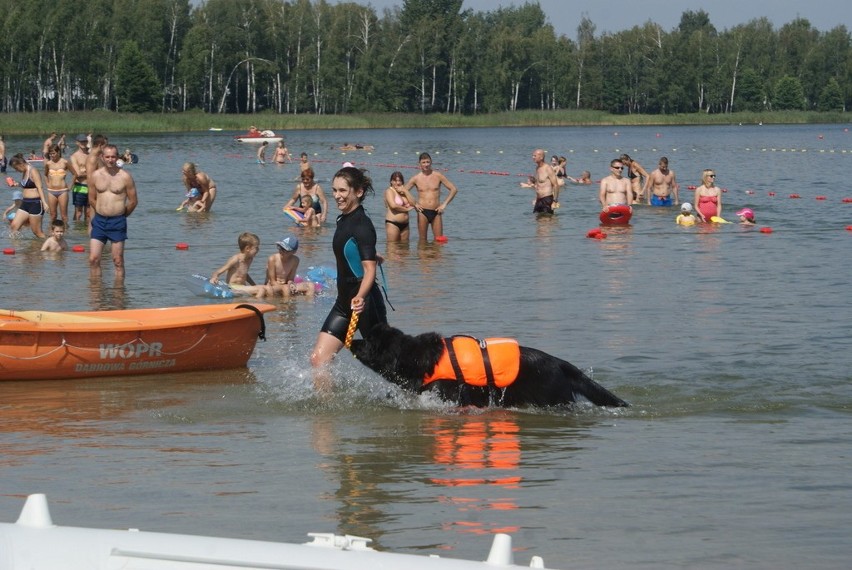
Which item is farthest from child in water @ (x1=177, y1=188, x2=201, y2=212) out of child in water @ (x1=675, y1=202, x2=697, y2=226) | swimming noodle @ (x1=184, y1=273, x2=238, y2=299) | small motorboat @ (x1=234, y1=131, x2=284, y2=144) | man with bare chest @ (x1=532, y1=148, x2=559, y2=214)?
small motorboat @ (x1=234, y1=131, x2=284, y2=144)

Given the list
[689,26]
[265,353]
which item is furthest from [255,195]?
[689,26]

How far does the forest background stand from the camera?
3206 inches

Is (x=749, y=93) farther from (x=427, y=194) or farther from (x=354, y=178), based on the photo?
(x=354, y=178)

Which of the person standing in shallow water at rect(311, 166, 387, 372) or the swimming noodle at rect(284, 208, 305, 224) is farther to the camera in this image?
the swimming noodle at rect(284, 208, 305, 224)

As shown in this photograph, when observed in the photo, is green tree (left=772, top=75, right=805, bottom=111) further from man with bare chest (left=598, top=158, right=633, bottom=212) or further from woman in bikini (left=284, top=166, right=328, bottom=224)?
woman in bikini (left=284, top=166, right=328, bottom=224)

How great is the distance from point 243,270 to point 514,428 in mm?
6209

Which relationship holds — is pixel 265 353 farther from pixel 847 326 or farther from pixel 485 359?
pixel 847 326

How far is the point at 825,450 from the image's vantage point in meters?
6.81

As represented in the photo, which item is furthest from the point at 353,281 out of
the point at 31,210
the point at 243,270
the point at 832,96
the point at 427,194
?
the point at 832,96

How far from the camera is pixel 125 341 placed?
340 inches

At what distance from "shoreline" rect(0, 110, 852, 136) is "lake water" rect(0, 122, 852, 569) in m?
53.7

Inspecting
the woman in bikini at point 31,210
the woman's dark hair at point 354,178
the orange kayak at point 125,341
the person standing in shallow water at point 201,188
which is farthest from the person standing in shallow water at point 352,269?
the person standing in shallow water at point 201,188

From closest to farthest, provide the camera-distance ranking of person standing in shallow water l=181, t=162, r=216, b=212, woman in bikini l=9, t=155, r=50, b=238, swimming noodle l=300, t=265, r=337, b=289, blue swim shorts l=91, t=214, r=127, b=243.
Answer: blue swim shorts l=91, t=214, r=127, b=243 < swimming noodle l=300, t=265, r=337, b=289 < woman in bikini l=9, t=155, r=50, b=238 < person standing in shallow water l=181, t=162, r=216, b=212

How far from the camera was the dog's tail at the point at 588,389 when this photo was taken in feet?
24.6
